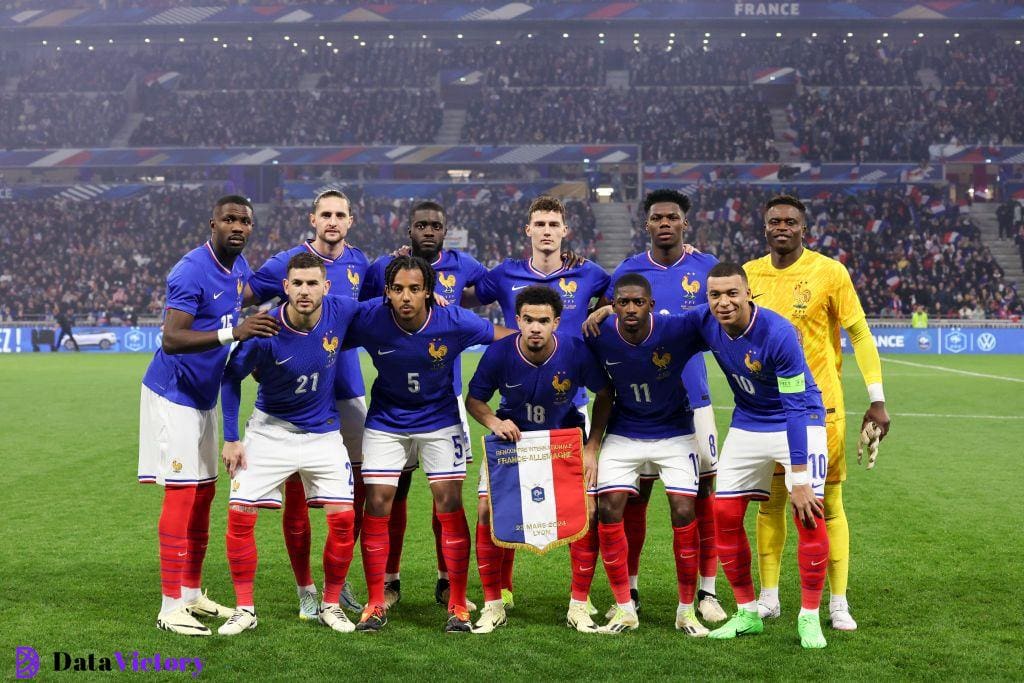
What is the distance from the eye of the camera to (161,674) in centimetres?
475

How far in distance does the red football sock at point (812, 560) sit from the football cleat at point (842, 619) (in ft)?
0.95

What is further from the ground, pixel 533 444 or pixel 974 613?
pixel 533 444

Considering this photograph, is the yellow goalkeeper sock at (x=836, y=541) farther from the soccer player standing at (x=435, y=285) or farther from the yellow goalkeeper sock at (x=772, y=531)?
the soccer player standing at (x=435, y=285)

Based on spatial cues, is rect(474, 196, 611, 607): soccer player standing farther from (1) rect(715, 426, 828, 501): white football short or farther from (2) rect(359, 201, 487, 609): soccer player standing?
(1) rect(715, 426, 828, 501): white football short

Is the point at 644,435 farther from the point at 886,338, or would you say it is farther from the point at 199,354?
the point at 886,338

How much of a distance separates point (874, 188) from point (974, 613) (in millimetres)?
36092

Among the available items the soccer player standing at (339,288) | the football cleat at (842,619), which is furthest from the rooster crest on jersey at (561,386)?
the football cleat at (842,619)

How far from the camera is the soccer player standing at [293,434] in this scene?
548 cm

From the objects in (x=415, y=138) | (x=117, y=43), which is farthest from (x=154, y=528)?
(x=117, y=43)

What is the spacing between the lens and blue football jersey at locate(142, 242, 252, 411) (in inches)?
224

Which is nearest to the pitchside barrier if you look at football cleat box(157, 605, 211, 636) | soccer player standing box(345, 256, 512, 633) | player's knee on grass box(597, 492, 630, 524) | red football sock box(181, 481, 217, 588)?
player's knee on grass box(597, 492, 630, 524)

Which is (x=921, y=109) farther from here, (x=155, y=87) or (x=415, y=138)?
(x=155, y=87)

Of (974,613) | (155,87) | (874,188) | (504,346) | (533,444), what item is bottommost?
(974,613)

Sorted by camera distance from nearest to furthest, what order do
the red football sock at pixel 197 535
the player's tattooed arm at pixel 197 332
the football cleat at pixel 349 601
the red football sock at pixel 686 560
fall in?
the player's tattooed arm at pixel 197 332, the red football sock at pixel 686 560, the red football sock at pixel 197 535, the football cleat at pixel 349 601
